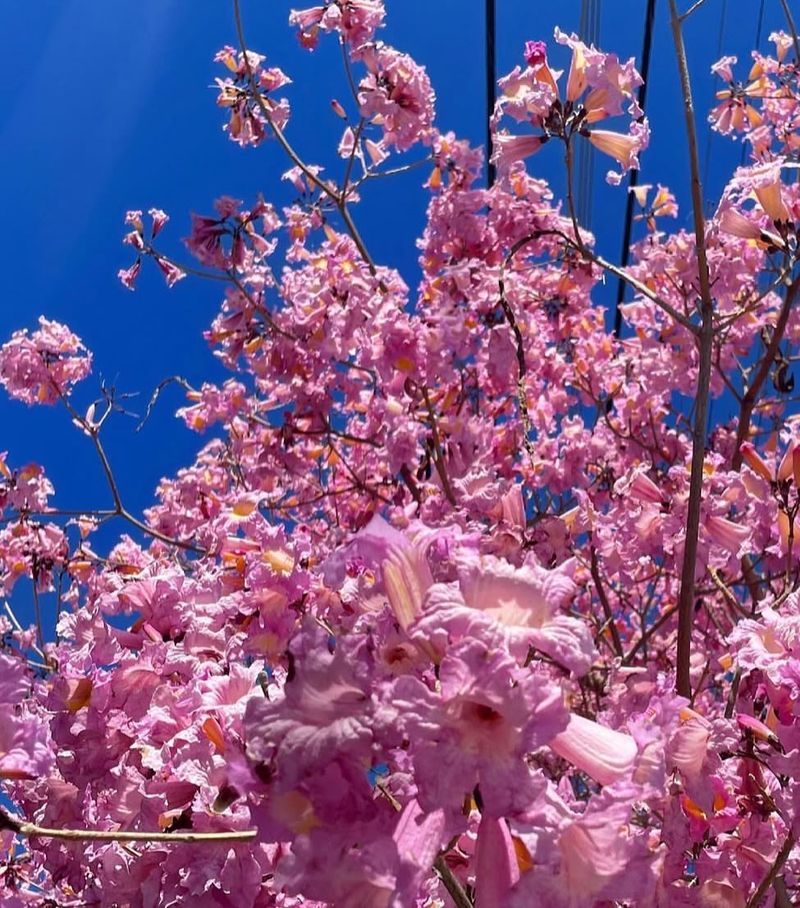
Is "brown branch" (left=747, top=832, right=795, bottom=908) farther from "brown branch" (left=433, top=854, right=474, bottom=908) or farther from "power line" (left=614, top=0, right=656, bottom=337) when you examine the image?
"power line" (left=614, top=0, right=656, bottom=337)

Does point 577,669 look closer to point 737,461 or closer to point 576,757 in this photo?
point 576,757

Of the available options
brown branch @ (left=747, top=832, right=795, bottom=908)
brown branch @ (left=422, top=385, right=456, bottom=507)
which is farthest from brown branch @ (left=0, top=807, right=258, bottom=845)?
brown branch @ (left=422, top=385, right=456, bottom=507)

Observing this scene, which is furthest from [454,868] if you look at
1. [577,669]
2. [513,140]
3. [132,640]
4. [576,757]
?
[513,140]

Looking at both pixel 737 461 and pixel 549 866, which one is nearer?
pixel 549 866

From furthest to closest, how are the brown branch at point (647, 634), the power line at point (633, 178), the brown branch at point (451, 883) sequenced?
the power line at point (633, 178) → the brown branch at point (647, 634) → the brown branch at point (451, 883)

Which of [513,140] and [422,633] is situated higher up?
[513,140]

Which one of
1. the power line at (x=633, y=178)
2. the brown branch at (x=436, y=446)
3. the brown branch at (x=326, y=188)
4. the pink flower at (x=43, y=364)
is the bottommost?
the brown branch at (x=436, y=446)

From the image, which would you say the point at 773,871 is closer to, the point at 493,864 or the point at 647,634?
the point at 493,864

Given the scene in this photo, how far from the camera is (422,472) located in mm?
3473

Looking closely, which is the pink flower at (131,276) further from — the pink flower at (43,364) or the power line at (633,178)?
the power line at (633,178)

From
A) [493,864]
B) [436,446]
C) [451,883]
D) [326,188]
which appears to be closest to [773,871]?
[451,883]

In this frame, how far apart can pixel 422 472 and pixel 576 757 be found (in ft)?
8.75

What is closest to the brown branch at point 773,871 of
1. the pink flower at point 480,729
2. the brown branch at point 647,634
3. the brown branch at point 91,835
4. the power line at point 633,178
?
the pink flower at point 480,729

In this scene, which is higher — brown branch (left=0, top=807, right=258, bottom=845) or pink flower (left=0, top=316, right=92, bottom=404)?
pink flower (left=0, top=316, right=92, bottom=404)
